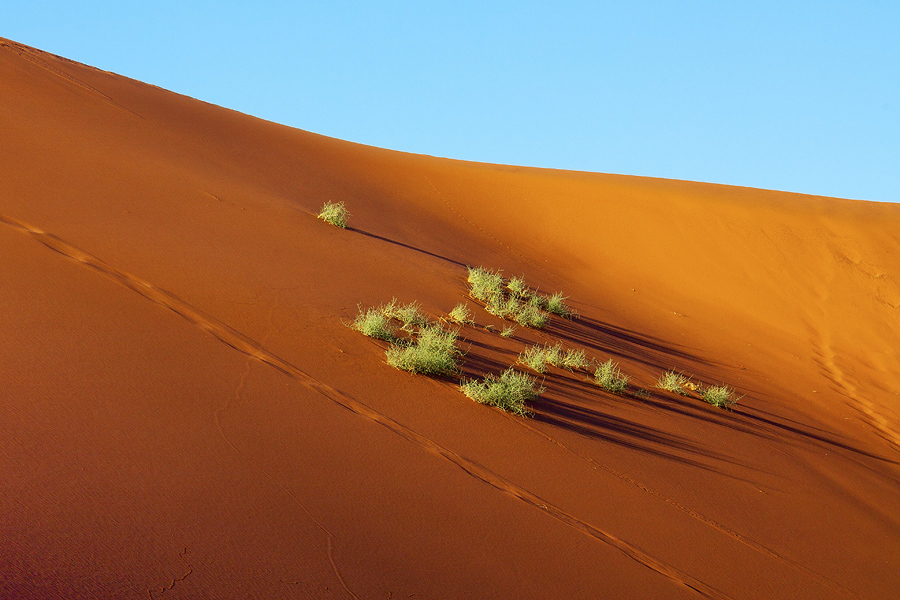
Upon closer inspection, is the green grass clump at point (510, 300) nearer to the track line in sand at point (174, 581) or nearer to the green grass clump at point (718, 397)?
the green grass clump at point (718, 397)

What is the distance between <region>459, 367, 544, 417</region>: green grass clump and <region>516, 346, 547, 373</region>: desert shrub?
2.96 feet

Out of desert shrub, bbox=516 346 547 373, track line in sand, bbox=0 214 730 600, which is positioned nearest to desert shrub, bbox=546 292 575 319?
desert shrub, bbox=516 346 547 373

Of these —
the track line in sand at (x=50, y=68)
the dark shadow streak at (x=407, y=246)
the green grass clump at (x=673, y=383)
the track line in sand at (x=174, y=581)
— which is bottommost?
the track line in sand at (x=174, y=581)

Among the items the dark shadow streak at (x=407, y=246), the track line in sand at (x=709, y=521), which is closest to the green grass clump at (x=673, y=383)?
the track line in sand at (x=709, y=521)

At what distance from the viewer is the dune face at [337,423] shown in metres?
3.31

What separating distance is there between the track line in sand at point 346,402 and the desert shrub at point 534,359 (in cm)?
237

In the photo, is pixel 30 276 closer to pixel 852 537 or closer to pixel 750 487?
pixel 750 487

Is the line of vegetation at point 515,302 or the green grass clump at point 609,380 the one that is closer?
the green grass clump at point 609,380

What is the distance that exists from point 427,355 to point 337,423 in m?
1.53

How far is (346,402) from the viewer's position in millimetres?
5254

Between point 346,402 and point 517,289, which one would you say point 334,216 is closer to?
point 517,289

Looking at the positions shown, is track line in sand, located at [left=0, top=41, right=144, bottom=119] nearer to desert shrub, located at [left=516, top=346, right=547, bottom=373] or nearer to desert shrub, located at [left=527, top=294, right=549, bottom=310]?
desert shrub, located at [left=527, top=294, right=549, bottom=310]

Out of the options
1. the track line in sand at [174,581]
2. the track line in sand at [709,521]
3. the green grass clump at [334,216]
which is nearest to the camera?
the track line in sand at [174,581]

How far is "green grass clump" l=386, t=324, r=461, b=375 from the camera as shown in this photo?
20.4 ft
